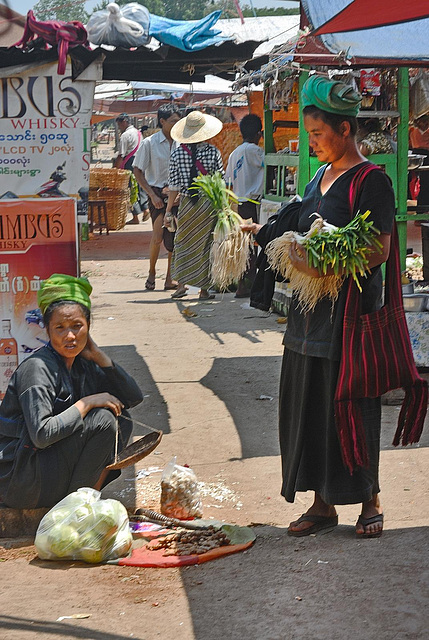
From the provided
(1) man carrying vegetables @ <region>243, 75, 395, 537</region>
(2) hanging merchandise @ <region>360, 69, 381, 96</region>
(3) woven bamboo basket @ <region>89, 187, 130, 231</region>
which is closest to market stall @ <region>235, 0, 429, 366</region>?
(2) hanging merchandise @ <region>360, 69, 381, 96</region>

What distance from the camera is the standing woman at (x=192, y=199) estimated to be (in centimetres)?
823

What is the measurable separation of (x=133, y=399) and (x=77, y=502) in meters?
0.71

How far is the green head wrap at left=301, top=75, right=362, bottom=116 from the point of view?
3.44 meters

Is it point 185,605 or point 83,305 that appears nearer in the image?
point 185,605

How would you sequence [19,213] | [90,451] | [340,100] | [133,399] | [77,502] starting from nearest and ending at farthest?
[340,100] → [77,502] → [90,451] → [133,399] → [19,213]

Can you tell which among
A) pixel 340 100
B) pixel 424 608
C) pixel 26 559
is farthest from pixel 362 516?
pixel 340 100

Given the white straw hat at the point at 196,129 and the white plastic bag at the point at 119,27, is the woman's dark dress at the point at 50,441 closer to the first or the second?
the white plastic bag at the point at 119,27

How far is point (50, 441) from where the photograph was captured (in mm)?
3797

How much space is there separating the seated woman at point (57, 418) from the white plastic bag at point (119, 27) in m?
2.23

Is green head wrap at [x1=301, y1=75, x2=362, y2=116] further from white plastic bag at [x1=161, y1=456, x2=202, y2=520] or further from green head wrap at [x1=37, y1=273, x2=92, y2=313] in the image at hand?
white plastic bag at [x1=161, y1=456, x2=202, y2=520]

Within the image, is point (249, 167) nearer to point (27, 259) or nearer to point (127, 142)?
point (27, 259)

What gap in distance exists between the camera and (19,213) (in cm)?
486

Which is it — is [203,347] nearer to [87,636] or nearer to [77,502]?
[77,502]

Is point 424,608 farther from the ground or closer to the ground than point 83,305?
closer to the ground
